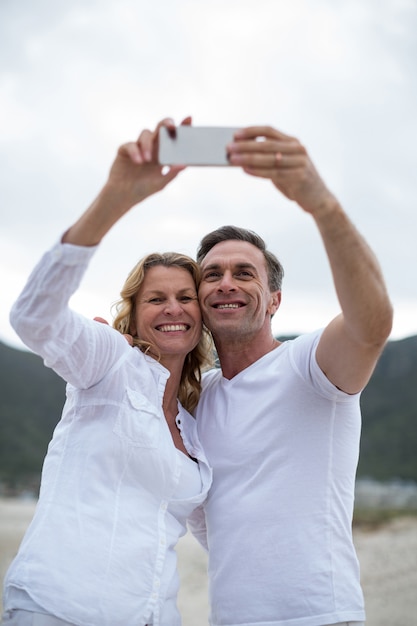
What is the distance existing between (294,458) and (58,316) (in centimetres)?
140

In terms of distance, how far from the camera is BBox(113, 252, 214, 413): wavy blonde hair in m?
3.60

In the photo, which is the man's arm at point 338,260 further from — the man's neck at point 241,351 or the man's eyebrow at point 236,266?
the man's eyebrow at point 236,266

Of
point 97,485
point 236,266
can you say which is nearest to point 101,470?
point 97,485

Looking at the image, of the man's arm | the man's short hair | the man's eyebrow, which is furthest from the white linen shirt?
the man's short hair

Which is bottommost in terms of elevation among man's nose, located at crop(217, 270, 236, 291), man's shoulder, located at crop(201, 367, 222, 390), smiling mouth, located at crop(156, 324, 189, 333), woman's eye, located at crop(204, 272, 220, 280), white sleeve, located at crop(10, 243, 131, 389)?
white sleeve, located at crop(10, 243, 131, 389)

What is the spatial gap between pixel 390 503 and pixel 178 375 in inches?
854

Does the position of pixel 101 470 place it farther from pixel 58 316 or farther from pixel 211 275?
pixel 211 275

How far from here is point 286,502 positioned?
3246 mm

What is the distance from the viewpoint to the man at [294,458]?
9.46ft

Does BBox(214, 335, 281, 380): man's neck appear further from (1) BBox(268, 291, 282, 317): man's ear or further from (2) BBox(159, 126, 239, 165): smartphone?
(2) BBox(159, 126, 239, 165): smartphone

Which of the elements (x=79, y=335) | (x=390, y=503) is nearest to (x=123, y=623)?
(x=79, y=335)

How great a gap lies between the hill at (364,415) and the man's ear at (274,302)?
24300 millimetres

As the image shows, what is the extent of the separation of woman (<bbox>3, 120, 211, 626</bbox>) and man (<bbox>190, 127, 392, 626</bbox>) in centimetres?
26

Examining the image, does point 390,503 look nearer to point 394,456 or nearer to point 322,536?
point 394,456
